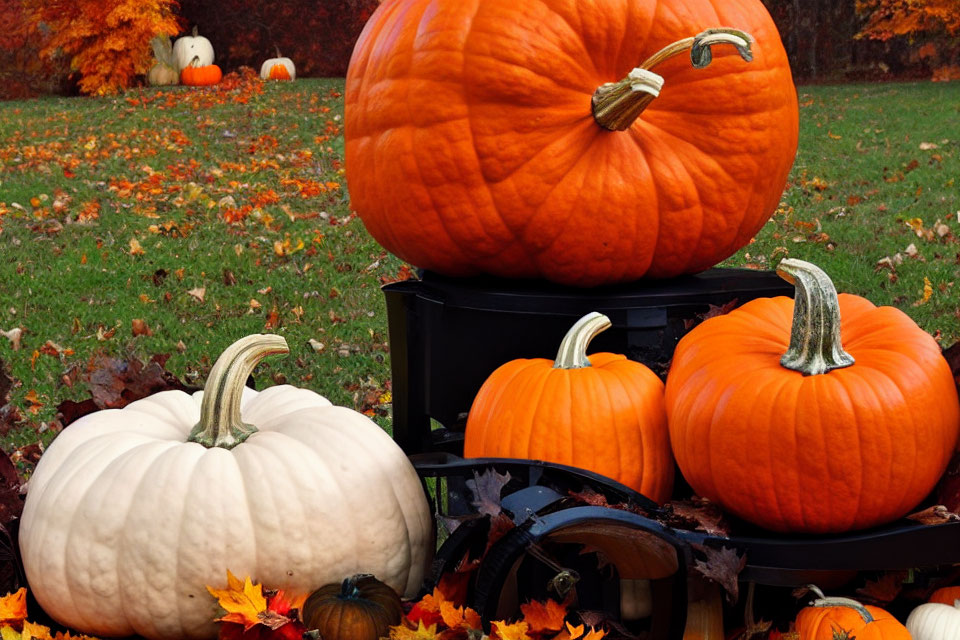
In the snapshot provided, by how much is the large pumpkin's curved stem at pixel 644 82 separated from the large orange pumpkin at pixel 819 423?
45cm

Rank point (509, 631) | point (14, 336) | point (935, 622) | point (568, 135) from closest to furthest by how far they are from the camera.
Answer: point (509, 631)
point (935, 622)
point (568, 135)
point (14, 336)

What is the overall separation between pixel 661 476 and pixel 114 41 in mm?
14026

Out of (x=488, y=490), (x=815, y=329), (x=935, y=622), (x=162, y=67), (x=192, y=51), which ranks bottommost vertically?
(x=935, y=622)

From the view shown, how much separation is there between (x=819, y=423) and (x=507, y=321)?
2.89ft

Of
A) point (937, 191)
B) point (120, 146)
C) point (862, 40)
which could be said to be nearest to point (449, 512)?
point (937, 191)

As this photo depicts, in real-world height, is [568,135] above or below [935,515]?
above

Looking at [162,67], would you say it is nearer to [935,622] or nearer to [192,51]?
[192,51]

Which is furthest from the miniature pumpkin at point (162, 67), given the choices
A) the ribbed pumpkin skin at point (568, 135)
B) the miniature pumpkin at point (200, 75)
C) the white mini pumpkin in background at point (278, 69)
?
the ribbed pumpkin skin at point (568, 135)

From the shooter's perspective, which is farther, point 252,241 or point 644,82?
point 252,241

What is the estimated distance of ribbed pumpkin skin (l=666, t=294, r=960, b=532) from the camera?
1.83 meters

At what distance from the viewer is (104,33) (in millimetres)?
14789

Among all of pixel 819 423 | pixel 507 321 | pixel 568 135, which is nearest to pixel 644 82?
pixel 568 135

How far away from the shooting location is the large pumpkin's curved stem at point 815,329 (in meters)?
1.90

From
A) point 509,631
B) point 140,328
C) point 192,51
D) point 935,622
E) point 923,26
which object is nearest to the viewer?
point 509,631
